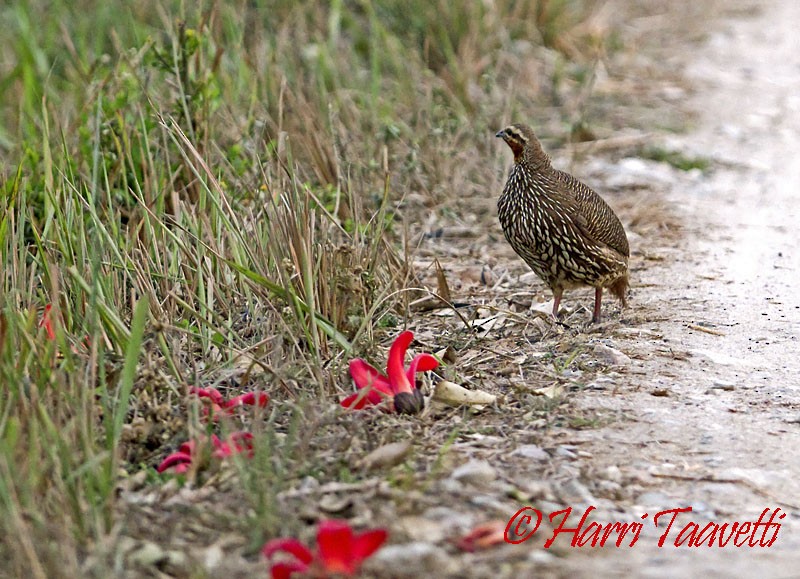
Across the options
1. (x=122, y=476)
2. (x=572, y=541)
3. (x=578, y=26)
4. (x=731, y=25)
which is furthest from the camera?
(x=731, y=25)

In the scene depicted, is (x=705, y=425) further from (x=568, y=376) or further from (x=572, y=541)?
(x=572, y=541)

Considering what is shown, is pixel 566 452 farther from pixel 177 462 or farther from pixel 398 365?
pixel 177 462

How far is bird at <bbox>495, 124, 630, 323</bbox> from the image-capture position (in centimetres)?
489

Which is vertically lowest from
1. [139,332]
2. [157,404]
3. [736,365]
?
[736,365]

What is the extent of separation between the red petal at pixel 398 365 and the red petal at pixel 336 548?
1.06 meters

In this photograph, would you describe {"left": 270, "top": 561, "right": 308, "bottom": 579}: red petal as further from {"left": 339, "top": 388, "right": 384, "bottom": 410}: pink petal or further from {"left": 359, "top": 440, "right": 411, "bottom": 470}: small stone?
{"left": 339, "top": 388, "right": 384, "bottom": 410}: pink petal

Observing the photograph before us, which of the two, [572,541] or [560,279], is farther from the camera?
[560,279]

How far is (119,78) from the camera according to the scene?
5.59m

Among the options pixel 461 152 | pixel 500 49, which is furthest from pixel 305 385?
pixel 500 49

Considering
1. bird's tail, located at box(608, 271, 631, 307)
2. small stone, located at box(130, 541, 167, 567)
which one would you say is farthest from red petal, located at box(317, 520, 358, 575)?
bird's tail, located at box(608, 271, 631, 307)

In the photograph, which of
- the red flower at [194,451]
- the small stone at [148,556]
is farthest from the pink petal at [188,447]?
the small stone at [148,556]

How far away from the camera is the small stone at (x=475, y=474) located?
3.21 m

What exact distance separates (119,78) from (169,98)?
50 centimetres

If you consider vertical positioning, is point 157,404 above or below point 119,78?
below
